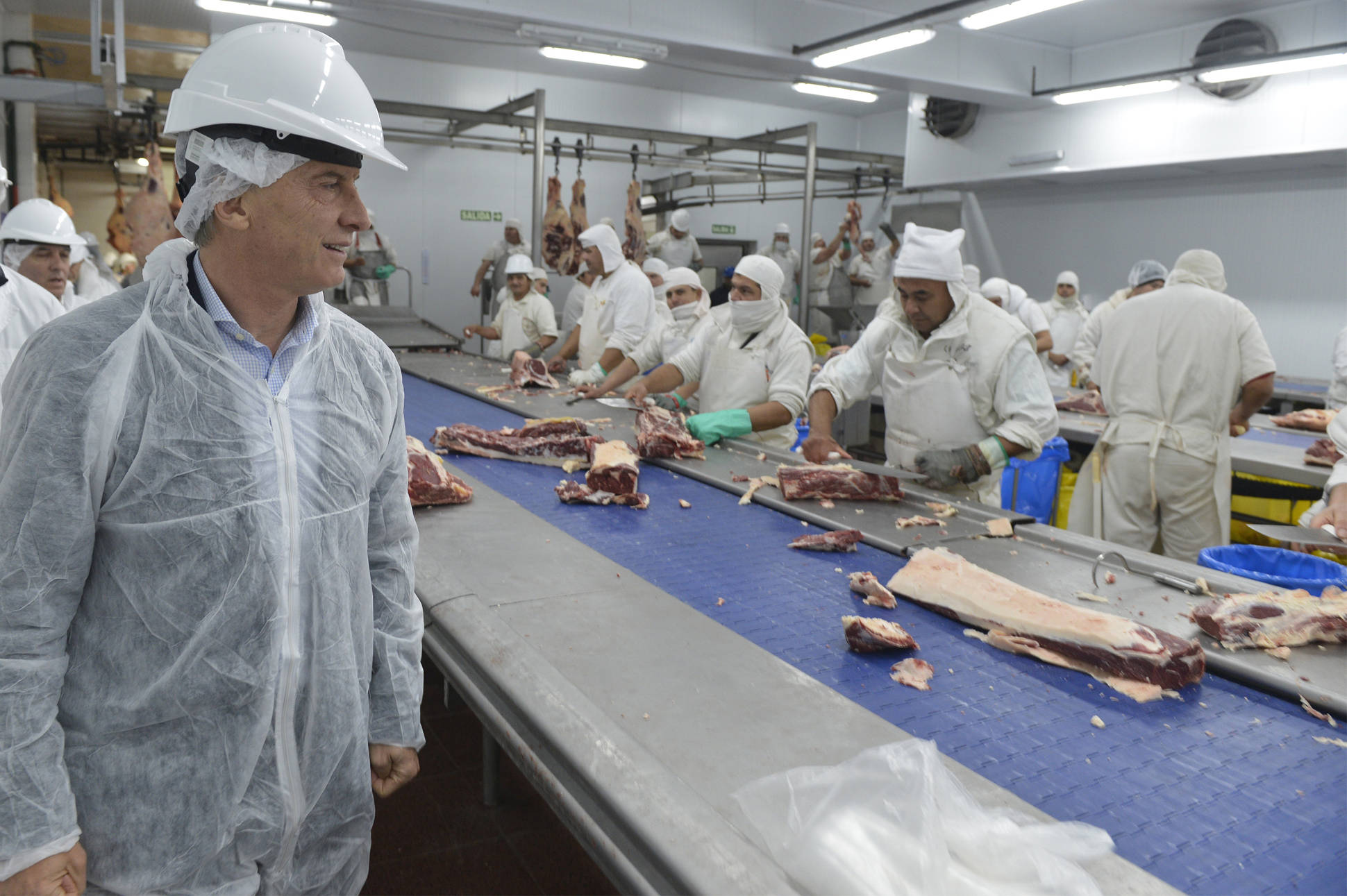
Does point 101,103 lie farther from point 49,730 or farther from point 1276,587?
point 1276,587

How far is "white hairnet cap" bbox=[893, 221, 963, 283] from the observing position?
3.88 metres

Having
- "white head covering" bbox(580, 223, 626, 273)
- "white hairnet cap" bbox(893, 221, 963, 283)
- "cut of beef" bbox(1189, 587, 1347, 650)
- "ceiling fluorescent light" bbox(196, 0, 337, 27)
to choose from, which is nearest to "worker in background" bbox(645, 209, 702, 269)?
"white head covering" bbox(580, 223, 626, 273)

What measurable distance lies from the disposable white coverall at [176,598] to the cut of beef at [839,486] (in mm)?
2021

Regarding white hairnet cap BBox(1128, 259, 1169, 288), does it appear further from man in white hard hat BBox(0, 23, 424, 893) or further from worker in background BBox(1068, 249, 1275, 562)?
man in white hard hat BBox(0, 23, 424, 893)

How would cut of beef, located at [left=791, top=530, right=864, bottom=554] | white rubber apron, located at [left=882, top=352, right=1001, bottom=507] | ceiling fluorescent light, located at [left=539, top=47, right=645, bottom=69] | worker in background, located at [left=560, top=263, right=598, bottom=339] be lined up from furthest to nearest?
worker in background, located at [left=560, top=263, right=598, bottom=339] < ceiling fluorescent light, located at [left=539, top=47, right=645, bottom=69] < white rubber apron, located at [left=882, top=352, right=1001, bottom=507] < cut of beef, located at [left=791, top=530, right=864, bottom=554]

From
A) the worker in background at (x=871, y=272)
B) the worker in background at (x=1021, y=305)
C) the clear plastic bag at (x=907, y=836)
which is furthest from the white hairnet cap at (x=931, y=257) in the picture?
the worker in background at (x=871, y=272)

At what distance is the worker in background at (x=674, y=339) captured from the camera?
5.74m

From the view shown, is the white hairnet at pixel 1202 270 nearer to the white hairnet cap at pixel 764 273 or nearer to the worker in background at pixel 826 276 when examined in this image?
the white hairnet cap at pixel 764 273

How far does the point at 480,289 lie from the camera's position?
12.7 meters

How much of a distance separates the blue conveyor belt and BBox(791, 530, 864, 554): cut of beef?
4 cm

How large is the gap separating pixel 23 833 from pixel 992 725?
1.59m

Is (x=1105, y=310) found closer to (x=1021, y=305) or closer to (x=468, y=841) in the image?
(x=1021, y=305)

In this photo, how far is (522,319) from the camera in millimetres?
9703

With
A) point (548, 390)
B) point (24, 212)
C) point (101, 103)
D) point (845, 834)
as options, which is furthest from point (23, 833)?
point (101, 103)
